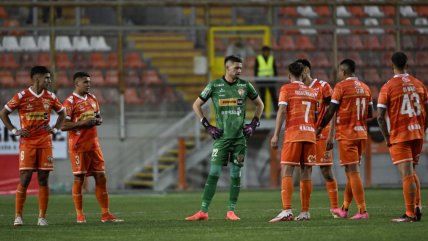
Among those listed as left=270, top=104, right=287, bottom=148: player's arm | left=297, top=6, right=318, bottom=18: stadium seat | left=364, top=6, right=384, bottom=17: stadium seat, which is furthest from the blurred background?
left=270, top=104, right=287, bottom=148: player's arm

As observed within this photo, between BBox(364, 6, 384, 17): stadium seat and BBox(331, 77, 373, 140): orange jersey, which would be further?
BBox(364, 6, 384, 17): stadium seat

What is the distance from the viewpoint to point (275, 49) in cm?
2761

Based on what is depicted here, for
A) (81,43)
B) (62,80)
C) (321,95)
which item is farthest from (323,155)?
(81,43)

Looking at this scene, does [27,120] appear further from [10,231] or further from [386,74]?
[386,74]

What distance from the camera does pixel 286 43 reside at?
27.9 m

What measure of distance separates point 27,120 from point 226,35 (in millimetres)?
13333

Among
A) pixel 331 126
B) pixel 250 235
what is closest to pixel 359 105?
pixel 331 126

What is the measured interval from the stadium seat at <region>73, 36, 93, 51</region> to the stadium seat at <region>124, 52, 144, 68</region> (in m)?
1.02

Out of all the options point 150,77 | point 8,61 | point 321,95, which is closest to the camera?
point 321,95

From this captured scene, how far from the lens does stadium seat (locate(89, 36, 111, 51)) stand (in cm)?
2683

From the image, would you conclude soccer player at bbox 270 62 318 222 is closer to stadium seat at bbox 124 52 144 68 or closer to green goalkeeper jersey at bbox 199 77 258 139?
green goalkeeper jersey at bbox 199 77 258 139

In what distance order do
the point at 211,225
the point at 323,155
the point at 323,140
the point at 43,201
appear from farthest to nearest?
the point at 323,140, the point at 323,155, the point at 43,201, the point at 211,225

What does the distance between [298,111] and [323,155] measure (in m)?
1.43

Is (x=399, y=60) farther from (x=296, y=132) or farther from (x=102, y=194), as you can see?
(x=102, y=194)
